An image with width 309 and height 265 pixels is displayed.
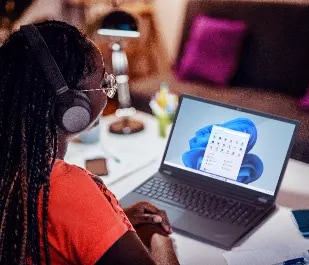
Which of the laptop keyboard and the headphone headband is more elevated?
the headphone headband

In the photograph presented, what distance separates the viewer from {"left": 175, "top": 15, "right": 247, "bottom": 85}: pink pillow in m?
2.80

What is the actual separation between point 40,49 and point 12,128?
6.0 inches

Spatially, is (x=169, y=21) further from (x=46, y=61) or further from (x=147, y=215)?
(x=46, y=61)

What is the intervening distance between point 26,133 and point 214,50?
203cm

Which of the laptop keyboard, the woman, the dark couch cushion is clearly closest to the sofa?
the dark couch cushion

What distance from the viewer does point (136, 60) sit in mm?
3592

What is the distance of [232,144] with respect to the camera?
1.46 m

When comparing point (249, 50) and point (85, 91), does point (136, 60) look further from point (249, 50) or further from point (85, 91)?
point (85, 91)

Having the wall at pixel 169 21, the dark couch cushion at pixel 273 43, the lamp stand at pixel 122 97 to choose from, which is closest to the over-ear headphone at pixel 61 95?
the lamp stand at pixel 122 97

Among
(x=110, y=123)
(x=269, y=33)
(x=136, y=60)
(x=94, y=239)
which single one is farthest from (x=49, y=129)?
(x=136, y=60)

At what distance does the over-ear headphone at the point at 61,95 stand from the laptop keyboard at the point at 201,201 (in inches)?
17.4

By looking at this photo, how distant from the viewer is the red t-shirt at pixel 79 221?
0.90m

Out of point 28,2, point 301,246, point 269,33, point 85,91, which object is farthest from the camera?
point 28,2

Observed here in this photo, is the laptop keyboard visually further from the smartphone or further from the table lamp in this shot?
the table lamp
